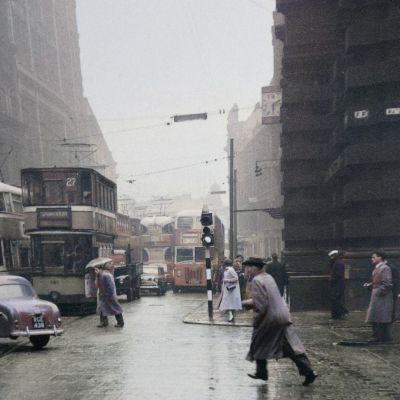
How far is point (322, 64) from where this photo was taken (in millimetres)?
25297

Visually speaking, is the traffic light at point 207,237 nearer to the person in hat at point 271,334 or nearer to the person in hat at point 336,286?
the person in hat at point 336,286

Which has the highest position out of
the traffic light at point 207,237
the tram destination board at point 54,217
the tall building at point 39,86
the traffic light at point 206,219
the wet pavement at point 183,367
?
the tall building at point 39,86

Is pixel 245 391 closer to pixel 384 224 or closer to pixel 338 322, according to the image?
pixel 338 322

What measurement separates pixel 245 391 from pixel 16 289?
7229mm

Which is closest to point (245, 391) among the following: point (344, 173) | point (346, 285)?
point (346, 285)

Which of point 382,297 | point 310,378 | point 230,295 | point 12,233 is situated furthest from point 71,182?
point 310,378

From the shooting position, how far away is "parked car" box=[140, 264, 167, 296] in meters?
37.1

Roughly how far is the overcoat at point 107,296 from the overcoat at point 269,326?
9.14m

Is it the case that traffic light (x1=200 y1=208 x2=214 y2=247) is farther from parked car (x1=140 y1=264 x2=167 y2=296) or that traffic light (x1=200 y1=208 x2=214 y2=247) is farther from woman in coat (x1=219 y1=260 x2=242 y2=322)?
parked car (x1=140 y1=264 x2=167 y2=296)

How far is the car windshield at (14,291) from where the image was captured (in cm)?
1430

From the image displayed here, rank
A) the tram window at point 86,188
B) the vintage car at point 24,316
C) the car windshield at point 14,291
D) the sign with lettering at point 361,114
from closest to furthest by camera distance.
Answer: the vintage car at point 24,316
the car windshield at point 14,291
the sign with lettering at point 361,114
the tram window at point 86,188

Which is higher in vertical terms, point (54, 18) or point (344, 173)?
point (54, 18)

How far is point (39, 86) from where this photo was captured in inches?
2869

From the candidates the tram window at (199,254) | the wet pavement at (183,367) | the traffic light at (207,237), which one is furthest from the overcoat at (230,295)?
the tram window at (199,254)
